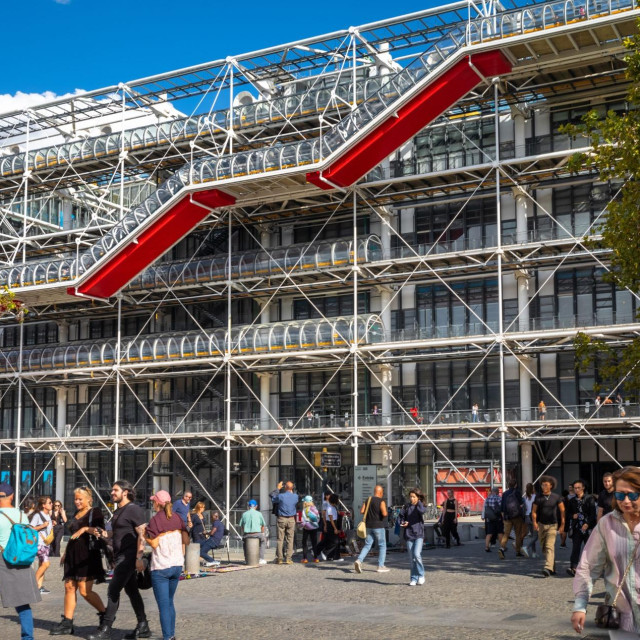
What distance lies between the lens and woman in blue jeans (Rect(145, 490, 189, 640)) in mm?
11117

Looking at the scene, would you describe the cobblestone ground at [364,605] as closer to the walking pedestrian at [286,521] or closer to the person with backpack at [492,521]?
the walking pedestrian at [286,521]

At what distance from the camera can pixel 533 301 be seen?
33094 mm

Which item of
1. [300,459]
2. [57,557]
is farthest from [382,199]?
[57,557]

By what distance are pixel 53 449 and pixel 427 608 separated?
93.1 ft

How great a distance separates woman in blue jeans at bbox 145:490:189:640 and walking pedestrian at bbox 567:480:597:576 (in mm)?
8211

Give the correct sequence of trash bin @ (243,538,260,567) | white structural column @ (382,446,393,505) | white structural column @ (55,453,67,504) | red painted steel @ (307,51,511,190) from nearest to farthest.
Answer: trash bin @ (243,538,260,567) < red painted steel @ (307,51,511,190) < white structural column @ (382,446,393,505) < white structural column @ (55,453,67,504)

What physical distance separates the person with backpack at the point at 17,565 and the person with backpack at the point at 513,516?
41.1 feet

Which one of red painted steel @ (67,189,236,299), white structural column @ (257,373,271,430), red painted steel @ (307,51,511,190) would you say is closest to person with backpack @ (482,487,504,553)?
red painted steel @ (307,51,511,190)

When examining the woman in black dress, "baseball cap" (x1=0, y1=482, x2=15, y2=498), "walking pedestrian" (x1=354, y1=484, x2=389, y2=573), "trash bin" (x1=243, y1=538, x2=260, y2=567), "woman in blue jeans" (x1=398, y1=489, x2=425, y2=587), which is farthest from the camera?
"trash bin" (x1=243, y1=538, x2=260, y2=567)

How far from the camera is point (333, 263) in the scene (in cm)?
3422

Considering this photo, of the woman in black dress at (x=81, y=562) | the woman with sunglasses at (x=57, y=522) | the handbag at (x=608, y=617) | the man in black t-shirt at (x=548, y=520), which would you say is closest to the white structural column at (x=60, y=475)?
the woman with sunglasses at (x=57, y=522)

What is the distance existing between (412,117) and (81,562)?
20.9 m

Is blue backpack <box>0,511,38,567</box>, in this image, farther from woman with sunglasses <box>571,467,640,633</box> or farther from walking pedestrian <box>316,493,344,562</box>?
walking pedestrian <box>316,493,344,562</box>

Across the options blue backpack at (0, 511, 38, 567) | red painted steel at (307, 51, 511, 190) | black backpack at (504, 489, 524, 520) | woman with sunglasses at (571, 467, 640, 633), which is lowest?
black backpack at (504, 489, 524, 520)
